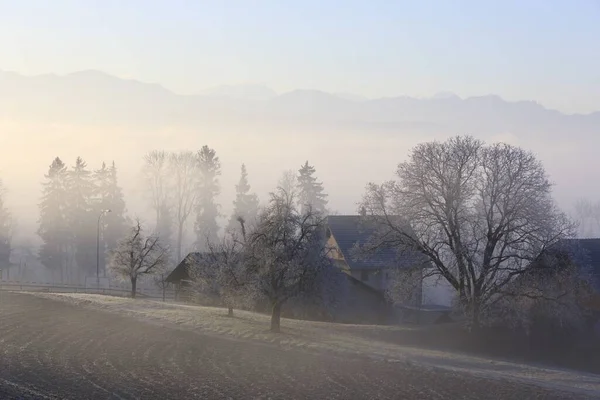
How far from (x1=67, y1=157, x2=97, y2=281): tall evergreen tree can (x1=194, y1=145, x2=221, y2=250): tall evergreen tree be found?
14051 millimetres

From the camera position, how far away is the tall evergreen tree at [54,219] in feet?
315

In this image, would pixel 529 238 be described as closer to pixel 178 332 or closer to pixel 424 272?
pixel 424 272

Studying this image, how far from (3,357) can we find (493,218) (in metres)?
30.6

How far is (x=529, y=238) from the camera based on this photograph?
45844 mm

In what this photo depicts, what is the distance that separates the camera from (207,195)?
10475 centimetres

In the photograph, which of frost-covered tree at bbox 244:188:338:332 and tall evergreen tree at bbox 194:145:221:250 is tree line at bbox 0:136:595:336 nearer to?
frost-covered tree at bbox 244:188:338:332

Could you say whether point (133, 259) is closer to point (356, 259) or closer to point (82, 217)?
point (356, 259)

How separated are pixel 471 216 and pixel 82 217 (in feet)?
204

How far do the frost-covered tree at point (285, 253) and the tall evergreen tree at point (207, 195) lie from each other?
201ft

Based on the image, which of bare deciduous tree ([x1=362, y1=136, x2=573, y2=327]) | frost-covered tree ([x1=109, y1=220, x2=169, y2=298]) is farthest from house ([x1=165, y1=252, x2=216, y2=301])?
bare deciduous tree ([x1=362, y1=136, x2=573, y2=327])

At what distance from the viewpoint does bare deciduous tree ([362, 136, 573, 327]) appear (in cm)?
4606

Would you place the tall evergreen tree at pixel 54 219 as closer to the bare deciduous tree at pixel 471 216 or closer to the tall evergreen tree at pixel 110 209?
the tall evergreen tree at pixel 110 209

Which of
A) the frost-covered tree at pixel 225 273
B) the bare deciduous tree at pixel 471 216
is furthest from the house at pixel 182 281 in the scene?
the bare deciduous tree at pixel 471 216

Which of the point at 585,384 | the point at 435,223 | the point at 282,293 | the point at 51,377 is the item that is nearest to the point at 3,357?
the point at 51,377
